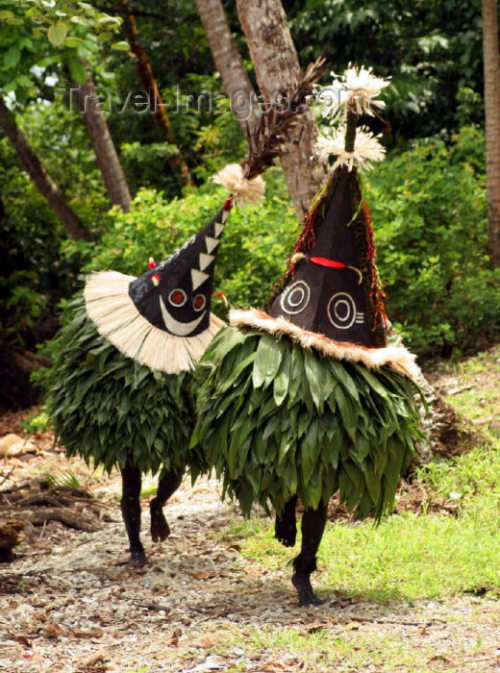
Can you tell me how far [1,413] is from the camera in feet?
31.1

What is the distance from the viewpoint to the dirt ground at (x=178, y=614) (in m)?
3.20

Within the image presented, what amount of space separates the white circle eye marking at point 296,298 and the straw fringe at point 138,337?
671mm

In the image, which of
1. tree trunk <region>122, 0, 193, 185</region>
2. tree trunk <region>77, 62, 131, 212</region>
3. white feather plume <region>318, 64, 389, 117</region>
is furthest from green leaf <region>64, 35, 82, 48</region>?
tree trunk <region>122, 0, 193, 185</region>

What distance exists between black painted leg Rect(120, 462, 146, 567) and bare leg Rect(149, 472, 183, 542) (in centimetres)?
8

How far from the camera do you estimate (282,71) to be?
5500 millimetres

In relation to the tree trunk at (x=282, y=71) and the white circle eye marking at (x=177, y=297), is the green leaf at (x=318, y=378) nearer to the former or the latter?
the white circle eye marking at (x=177, y=297)

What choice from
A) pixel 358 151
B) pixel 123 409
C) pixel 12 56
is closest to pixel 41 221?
pixel 12 56

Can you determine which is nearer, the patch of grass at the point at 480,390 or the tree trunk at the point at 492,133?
the patch of grass at the point at 480,390

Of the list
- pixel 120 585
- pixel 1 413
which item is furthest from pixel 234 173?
pixel 1 413

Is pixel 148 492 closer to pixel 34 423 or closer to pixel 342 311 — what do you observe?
pixel 34 423

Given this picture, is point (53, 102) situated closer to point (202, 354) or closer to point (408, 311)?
point (408, 311)

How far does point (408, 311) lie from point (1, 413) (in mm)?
4638

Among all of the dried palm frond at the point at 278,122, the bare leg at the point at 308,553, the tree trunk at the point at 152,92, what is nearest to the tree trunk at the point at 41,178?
the tree trunk at the point at 152,92

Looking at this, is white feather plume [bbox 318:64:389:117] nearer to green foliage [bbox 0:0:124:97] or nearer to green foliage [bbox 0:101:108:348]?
green foliage [bbox 0:0:124:97]
